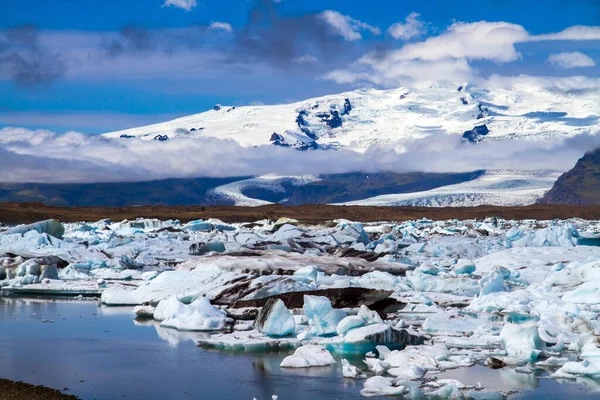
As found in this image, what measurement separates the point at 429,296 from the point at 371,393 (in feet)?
27.7

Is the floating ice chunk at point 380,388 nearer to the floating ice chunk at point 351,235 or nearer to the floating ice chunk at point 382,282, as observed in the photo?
the floating ice chunk at point 382,282

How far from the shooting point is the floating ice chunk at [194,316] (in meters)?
12.7

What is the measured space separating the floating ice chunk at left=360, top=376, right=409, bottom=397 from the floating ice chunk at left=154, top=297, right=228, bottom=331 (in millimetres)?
4304

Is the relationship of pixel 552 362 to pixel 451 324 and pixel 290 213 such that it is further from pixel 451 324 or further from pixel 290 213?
pixel 290 213

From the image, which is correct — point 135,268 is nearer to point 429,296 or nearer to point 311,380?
point 429,296

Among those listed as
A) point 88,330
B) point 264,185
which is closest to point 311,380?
point 88,330

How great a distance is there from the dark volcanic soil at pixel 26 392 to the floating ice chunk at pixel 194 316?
4129mm

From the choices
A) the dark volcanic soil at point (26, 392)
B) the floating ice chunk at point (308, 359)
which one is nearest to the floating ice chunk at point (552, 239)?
the floating ice chunk at point (308, 359)

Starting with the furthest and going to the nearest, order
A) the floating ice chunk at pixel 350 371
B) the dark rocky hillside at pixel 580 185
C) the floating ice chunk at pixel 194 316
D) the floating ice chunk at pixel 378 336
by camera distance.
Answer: the dark rocky hillside at pixel 580 185 → the floating ice chunk at pixel 194 316 → the floating ice chunk at pixel 378 336 → the floating ice chunk at pixel 350 371

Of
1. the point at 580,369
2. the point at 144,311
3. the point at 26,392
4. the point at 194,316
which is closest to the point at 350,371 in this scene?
the point at 580,369

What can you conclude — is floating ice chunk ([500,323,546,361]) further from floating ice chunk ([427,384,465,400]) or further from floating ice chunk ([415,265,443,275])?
floating ice chunk ([415,265,443,275])

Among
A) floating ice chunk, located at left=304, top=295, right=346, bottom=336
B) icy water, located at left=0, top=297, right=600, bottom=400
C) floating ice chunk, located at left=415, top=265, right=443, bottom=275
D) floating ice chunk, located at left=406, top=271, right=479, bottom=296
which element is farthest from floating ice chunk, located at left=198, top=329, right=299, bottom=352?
floating ice chunk, located at left=415, top=265, right=443, bottom=275

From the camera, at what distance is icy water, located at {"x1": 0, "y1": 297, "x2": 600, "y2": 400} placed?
8.73 meters

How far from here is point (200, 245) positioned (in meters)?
26.9
